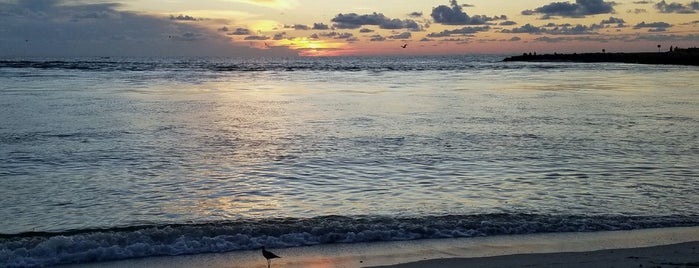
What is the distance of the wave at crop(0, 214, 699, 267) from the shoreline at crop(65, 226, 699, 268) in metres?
0.21

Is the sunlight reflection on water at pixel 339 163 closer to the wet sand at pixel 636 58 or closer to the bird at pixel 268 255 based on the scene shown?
the bird at pixel 268 255

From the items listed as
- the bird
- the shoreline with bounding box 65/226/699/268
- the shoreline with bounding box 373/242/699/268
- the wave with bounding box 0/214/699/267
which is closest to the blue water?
the wave with bounding box 0/214/699/267

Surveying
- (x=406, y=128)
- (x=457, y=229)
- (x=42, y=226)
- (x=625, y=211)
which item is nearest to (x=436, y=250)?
(x=457, y=229)

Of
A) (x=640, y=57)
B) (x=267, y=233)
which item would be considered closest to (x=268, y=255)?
(x=267, y=233)

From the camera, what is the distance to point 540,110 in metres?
30.0

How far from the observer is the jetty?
327ft

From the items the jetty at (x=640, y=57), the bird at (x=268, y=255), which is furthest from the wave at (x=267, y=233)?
the jetty at (x=640, y=57)

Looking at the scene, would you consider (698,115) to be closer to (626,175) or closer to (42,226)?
(626,175)

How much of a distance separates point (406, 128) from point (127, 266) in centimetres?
1588

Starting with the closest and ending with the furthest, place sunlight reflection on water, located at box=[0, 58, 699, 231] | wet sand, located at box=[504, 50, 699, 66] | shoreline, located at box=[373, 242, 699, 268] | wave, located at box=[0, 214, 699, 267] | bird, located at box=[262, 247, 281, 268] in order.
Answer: bird, located at box=[262, 247, 281, 268], shoreline, located at box=[373, 242, 699, 268], wave, located at box=[0, 214, 699, 267], sunlight reflection on water, located at box=[0, 58, 699, 231], wet sand, located at box=[504, 50, 699, 66]

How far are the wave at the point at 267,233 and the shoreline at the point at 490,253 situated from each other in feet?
0.70

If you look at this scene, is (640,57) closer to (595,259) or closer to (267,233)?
(595,259)

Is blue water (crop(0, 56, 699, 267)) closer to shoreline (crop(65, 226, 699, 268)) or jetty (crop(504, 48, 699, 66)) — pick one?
shoreline (crop(65, 226, 699, 268))

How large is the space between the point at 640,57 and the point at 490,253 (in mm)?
126925
